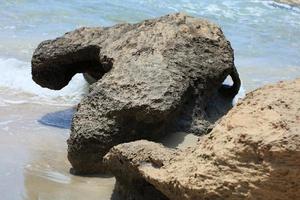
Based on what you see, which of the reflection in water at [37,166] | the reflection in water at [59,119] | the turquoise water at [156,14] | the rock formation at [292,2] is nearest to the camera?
the reflection in water at [37,166]

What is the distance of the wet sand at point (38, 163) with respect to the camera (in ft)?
Result: 11.7

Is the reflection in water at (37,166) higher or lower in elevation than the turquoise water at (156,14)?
higher

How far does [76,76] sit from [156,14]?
24.9 feet

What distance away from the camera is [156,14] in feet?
45.1

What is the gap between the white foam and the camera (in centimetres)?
588

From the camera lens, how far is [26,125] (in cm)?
485

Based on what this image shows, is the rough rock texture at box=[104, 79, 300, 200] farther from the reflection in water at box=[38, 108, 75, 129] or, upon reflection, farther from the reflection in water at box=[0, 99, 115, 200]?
the reflection in water at box=[38, 108, 75, 129]

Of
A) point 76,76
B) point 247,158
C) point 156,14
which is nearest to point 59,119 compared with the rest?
point 76,76

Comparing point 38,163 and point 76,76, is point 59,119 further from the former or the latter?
point 76,76

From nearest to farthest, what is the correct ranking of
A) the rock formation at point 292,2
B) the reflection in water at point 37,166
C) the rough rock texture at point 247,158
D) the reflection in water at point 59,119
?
the rough rock texture at point 247,158, the reflection in water at point 37,166, the reflection in water at point 59,119, the rock formation at point 292,2

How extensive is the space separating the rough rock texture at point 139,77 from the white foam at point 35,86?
752mm

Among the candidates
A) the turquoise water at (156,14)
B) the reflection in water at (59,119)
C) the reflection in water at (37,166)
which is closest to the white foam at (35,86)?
the turquoise water at (156,14)

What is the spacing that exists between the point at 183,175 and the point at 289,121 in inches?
23.5

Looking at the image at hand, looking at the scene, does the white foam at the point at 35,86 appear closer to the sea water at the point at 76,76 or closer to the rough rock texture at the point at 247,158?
the sea water at the point at 76,76
